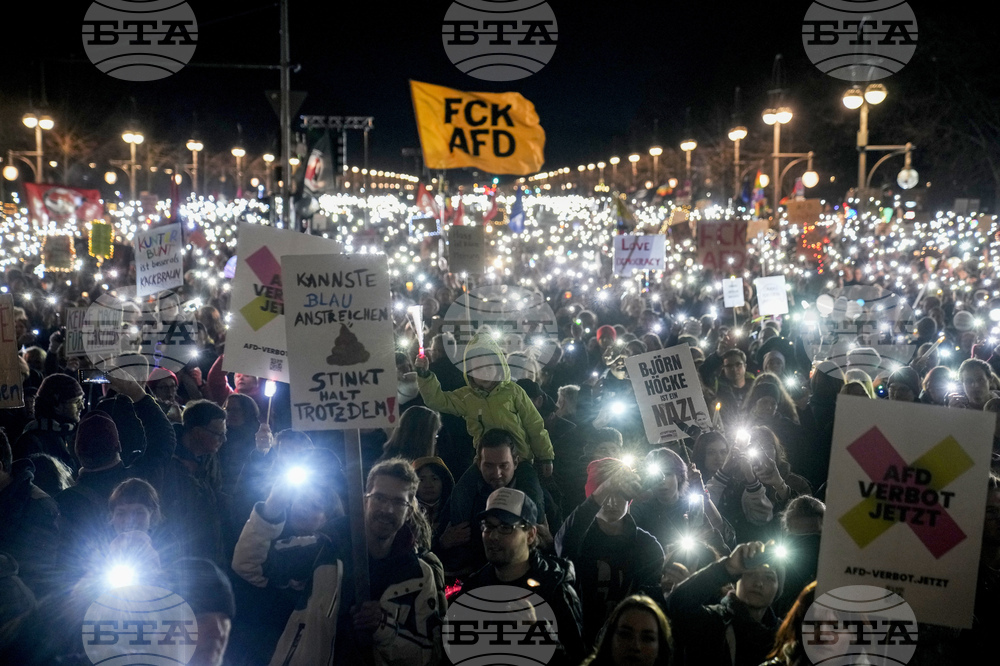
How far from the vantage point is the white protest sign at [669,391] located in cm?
702

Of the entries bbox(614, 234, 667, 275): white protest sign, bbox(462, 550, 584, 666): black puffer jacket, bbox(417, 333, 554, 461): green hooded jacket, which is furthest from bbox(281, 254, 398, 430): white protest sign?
bbox(614, 234, 667, 275): white protest sign

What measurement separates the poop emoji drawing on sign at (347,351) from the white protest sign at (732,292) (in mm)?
11213

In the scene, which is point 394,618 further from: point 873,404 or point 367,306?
point 873,404

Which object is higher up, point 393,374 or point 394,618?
point 393,374

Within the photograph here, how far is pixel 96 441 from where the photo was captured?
18.0 feet

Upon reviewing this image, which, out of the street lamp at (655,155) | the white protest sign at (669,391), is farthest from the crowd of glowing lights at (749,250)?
the white protest sign at (669,391)

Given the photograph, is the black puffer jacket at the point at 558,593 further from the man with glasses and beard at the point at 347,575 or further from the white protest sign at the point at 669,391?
the white protest sign at the point at 669,391

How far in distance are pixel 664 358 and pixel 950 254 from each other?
22112mm

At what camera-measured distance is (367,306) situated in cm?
464

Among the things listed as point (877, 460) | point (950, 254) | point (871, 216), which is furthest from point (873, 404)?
point (871, 216)

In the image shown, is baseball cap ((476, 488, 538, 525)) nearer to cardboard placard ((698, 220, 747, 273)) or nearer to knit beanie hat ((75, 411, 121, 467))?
knit beanie hat ((75, 411, 121, 467))

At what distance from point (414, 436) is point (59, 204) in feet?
62.1

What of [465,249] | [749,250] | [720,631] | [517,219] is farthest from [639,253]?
[749,250]

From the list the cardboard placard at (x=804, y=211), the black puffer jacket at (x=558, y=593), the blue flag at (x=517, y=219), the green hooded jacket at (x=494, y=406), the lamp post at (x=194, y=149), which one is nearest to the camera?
the black puffer jacket at (x=558, y=593)
